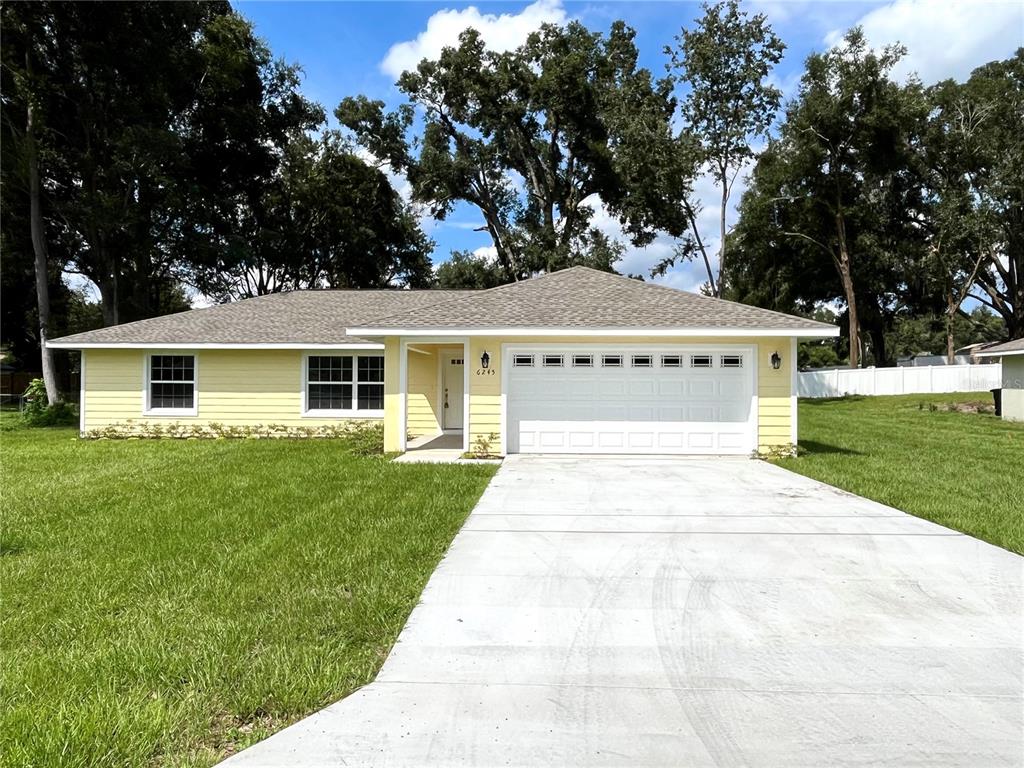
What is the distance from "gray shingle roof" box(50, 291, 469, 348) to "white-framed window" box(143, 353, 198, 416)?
2.08ft

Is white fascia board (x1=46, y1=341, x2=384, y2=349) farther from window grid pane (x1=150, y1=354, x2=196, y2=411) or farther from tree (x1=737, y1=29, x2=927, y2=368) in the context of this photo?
tree (x1=737, y1=29, x2=927, y2=368)

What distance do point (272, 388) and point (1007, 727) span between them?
47.8 ft

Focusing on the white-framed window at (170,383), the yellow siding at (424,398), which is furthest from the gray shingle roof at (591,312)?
the white-framed window at (170,383)

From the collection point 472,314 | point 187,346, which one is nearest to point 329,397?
point 187,346

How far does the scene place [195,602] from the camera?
418cm

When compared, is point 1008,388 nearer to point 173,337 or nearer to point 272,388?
point 272,388

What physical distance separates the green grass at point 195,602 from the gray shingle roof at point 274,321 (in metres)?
6.23

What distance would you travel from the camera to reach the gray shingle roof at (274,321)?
14.6 meters

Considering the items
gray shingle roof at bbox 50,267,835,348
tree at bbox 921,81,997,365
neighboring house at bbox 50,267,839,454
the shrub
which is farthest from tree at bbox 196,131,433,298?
tree at bbox 921,81,997,365

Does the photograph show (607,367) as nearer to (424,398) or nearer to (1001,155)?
(424,398)

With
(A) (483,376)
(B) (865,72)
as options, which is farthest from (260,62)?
(B) (865,72)

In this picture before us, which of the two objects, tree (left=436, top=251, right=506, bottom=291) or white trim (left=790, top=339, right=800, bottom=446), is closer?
white trim (left=790, top=339, right=800, bottom=446)

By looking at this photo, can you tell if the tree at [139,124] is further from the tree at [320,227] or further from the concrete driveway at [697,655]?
the concrete driveway at [697,655]

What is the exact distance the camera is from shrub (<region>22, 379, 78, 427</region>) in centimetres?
1836
